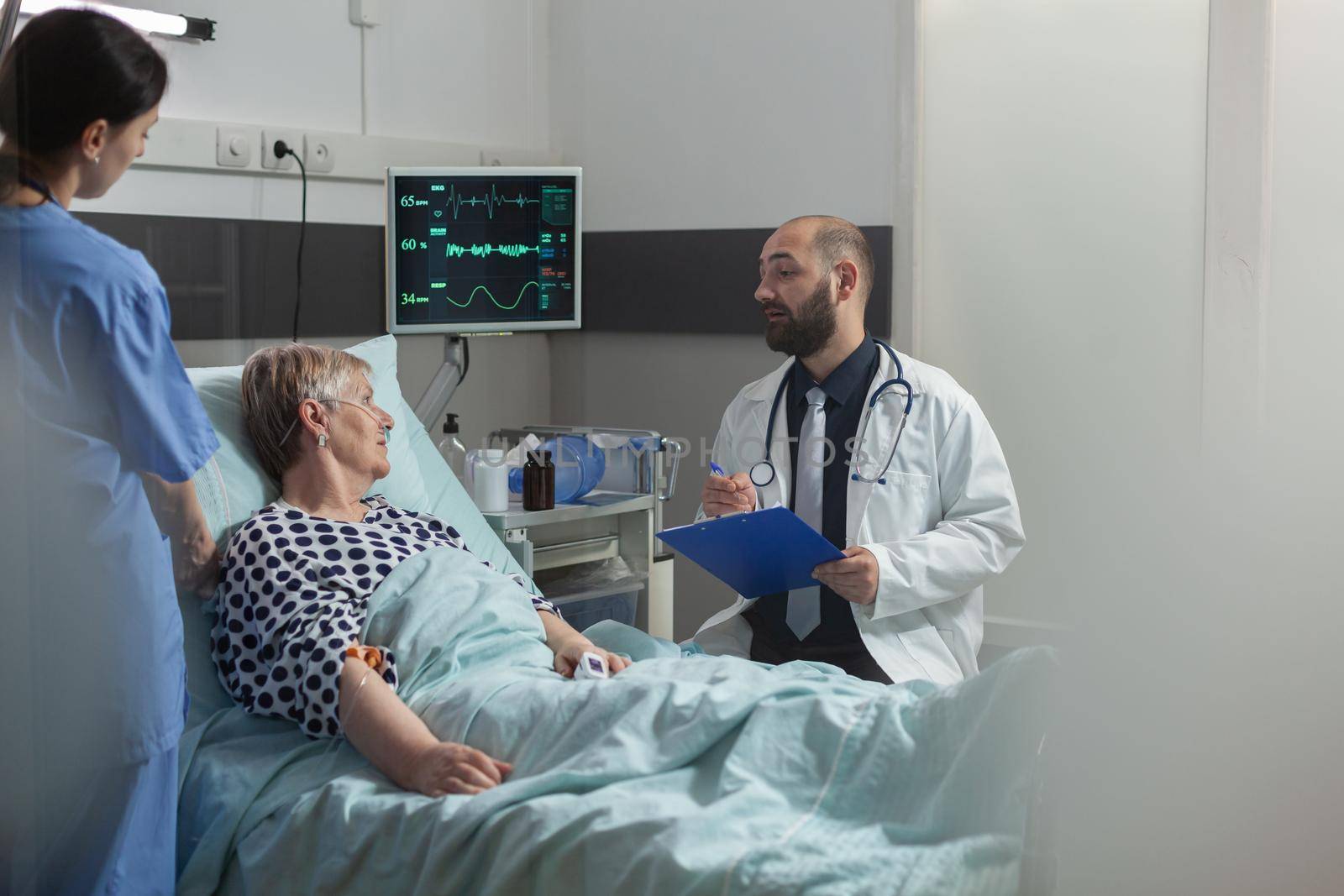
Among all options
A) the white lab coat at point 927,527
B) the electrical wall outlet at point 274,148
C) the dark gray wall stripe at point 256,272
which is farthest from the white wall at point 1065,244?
the electrical wall outlet at point 274,148

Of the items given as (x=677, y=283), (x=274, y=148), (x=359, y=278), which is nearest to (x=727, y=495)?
(x=274, y=148)

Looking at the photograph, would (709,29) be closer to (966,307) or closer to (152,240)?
(966,307)

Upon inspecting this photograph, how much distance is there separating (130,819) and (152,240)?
61cm

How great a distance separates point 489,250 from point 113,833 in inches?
74.4

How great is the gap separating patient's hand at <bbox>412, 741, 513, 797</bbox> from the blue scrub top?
1.05 feet

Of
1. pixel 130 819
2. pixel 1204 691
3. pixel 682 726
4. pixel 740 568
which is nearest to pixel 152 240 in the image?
pixel 130 819

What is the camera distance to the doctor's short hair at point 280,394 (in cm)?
187

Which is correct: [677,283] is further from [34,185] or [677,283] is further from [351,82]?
[34,185]

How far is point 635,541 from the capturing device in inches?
110

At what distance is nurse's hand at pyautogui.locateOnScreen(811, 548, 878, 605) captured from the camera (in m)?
2.01

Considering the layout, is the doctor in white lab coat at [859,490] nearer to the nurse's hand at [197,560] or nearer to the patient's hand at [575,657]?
the patient's hand at [575,657]

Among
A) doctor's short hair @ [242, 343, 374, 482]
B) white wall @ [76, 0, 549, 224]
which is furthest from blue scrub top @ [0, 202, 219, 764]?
doctor's short hair @ [242, 343, 374, 482]

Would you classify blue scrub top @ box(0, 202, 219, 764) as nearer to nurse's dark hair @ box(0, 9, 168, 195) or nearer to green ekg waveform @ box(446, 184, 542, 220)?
nurse's dark hair @ box(0, 9, 168, 195)

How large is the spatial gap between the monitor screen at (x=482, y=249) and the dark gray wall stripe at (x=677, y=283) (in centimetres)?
44
